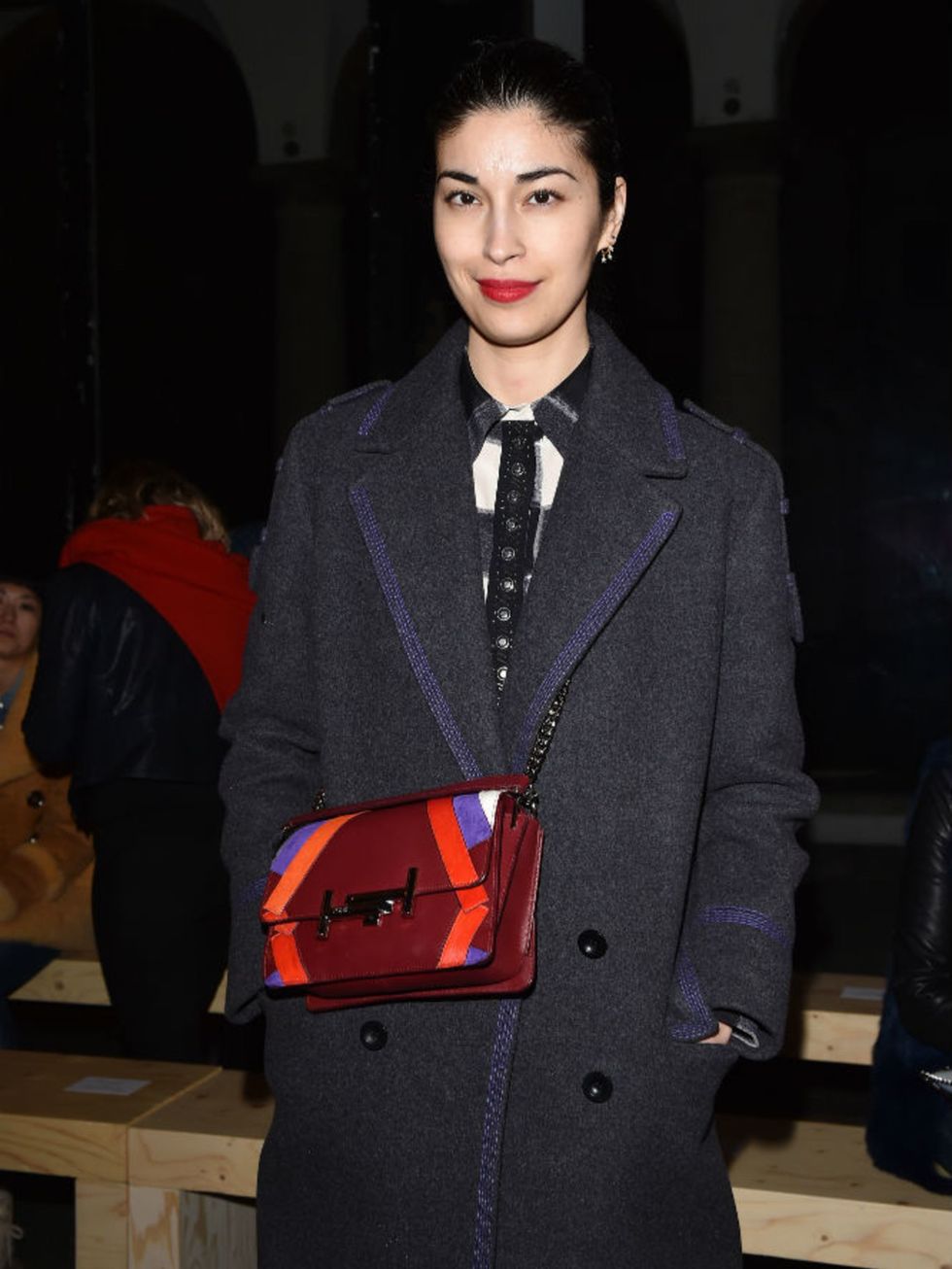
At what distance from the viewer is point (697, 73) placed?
10.1 metres

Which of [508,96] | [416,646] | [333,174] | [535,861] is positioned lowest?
[535,861]

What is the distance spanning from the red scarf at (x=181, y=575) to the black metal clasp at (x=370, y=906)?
2.73 meters

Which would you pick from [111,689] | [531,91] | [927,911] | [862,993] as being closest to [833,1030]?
[862,993]

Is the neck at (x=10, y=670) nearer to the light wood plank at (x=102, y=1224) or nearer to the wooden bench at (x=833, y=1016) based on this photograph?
the wooden bench at (x=833, y=1016)

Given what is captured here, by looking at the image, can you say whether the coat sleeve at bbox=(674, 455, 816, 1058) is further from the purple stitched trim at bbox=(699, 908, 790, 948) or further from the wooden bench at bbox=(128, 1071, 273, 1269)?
the wooden bench at bbox=(128, 1071, 273, 1269)

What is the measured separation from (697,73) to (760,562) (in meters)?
8.72

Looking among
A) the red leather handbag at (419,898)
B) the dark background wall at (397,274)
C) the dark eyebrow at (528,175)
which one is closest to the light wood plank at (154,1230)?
the red leather handbag at (419,898)

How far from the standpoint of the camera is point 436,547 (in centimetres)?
204

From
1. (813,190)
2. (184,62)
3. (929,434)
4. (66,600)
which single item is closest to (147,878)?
(66,600)

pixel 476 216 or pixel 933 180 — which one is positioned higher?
pixel 933 180

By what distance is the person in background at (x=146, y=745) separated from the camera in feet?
14.7

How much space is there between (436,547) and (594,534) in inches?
7.6

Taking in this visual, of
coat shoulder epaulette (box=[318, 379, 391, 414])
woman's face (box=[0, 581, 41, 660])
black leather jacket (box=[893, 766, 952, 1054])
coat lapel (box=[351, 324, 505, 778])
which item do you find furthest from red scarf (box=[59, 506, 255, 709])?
coat lapel (box=[351, 324, 505, 778])

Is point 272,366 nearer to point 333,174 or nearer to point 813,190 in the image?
point 333,174
